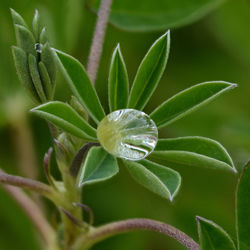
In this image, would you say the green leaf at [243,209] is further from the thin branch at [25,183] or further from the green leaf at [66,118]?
the thin branch at [25,183]

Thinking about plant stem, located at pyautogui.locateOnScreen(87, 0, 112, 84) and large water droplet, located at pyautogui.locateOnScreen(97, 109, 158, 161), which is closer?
large water droplet, located at pyautogui.locateOnScreen(97, 109, 158, 161)

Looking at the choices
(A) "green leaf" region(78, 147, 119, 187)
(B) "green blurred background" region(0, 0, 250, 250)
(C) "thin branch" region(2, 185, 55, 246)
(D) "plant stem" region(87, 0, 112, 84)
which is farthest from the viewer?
(B) "green blurred background" region(0, 0, 250, 250)

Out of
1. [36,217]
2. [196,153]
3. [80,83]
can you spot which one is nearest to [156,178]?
[196,153]

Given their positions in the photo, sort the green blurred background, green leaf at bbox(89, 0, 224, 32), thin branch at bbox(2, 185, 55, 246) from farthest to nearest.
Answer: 1. the green blurred background
2. green leaf at bbox(89, 0, 224, 32)
3. thin branch at bbox(2, 185, 55, 246)

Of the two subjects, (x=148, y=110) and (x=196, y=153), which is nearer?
(x=196, y=153)

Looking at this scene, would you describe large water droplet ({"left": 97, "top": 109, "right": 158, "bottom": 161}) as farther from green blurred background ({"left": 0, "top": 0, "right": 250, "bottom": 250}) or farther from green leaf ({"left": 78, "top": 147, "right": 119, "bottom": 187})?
green blurred background ({"left": 0, "top": 0, "right": 250, "bottom": 250})

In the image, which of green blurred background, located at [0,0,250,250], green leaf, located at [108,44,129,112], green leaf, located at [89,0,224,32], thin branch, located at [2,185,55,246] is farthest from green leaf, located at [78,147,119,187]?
green blurred background, located at [0,0,250,250]

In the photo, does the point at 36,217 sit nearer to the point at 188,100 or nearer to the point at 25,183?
the point at 25,183
